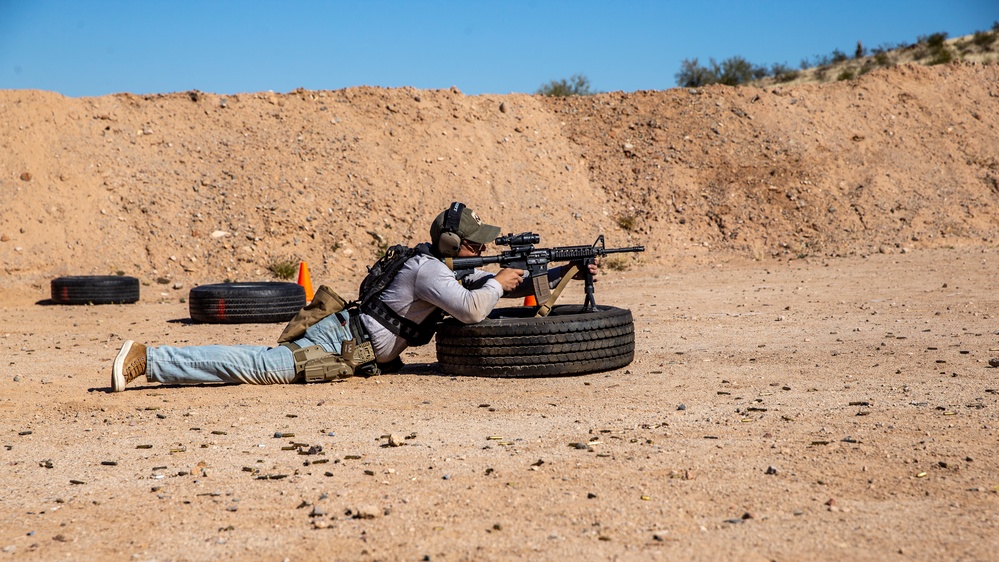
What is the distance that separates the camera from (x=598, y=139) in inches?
922

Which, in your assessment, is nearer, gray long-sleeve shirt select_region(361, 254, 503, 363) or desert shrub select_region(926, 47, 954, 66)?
gray long-sleeve shirt select_region(361, 254, 503, 363)

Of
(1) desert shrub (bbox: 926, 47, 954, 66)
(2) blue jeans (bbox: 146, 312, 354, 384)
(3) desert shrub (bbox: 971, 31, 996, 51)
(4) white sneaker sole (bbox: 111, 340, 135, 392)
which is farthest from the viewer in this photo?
(3) desert shrub (bbox: 971, 31, 996, 51)

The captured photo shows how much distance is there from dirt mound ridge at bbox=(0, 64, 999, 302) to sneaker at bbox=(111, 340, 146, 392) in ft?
34.6

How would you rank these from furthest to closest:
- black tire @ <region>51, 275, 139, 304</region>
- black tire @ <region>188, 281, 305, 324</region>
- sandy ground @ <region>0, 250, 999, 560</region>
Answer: black tire @ <region>51, 275, 139, 304</region>
black tire @ <region>188, 281, 305, 324</region>
sandy ground @ <region>0, 250, 999, 560</region>

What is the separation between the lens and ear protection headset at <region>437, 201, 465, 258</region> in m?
6.74

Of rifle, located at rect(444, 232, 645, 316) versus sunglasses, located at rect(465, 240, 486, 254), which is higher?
sunglasses, located at rect(465, 240, 486, 254)

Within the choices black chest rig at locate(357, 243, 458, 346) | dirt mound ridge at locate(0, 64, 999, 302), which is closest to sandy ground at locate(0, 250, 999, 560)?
black chest rig at locate(357, 243, 458, 346)

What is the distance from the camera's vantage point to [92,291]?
47.0 feet

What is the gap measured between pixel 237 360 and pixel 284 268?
433 inches

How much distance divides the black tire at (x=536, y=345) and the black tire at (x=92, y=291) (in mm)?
9130

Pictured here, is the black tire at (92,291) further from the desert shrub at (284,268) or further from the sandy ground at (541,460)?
the sandy ground at (541,460)

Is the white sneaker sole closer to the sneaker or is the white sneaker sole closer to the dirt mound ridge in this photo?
the sneaker

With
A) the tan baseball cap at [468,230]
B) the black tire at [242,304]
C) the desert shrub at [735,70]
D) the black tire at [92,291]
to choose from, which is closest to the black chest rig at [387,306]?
the tan baseball cap at [468,230]

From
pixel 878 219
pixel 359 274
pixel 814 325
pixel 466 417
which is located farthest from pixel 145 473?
pixel 878 219
